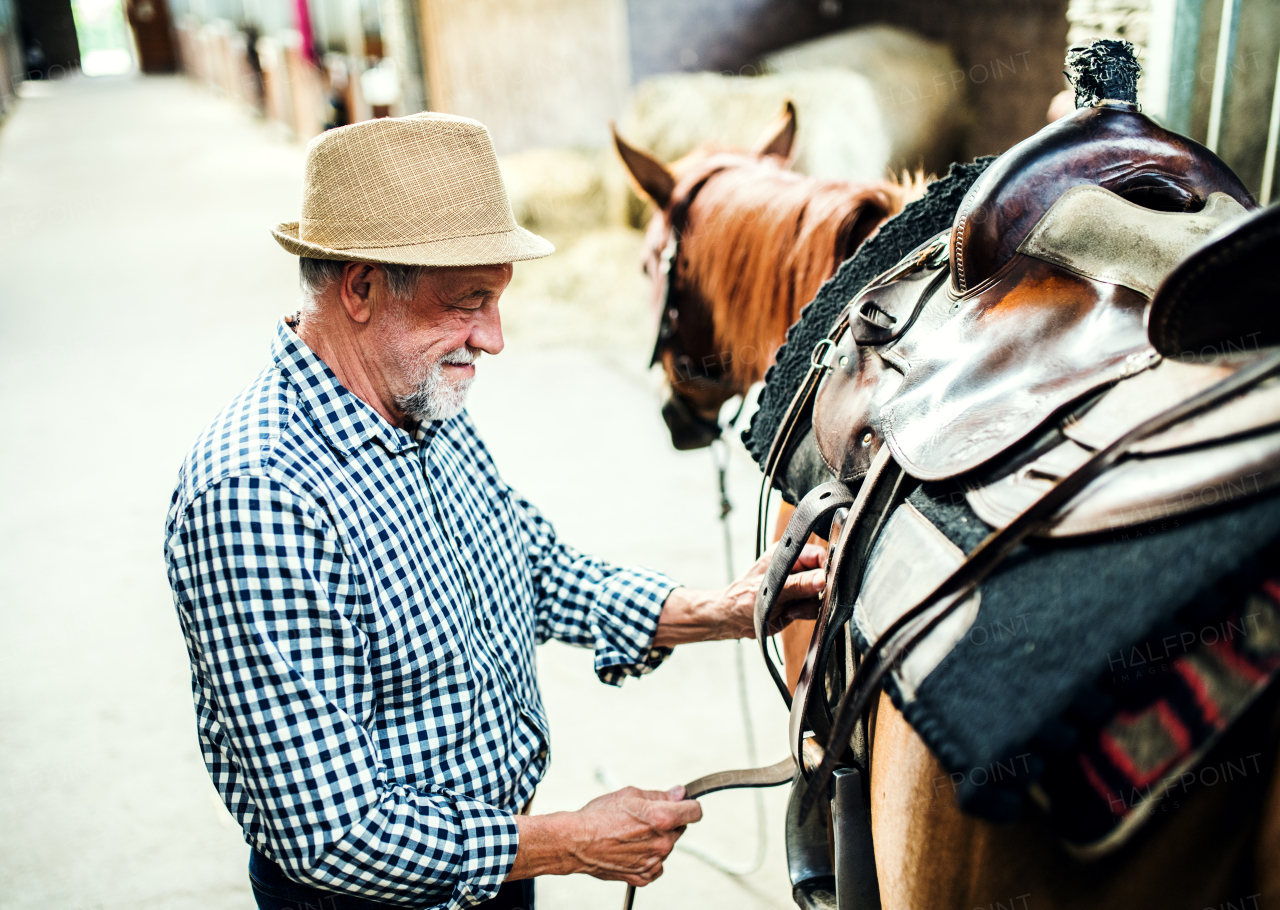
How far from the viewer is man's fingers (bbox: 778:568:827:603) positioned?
123 centimetres

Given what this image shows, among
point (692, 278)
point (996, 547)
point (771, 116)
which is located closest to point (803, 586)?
point (996, 547)

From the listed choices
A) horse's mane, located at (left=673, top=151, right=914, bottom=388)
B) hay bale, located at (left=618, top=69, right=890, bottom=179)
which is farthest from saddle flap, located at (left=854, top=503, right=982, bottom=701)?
hay bale, located at (left=618, top=69, right=890, bottom=179)

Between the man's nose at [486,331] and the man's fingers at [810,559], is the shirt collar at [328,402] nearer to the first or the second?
the man's nose at [486,331]

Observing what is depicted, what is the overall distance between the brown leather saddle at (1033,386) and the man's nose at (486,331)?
440mm

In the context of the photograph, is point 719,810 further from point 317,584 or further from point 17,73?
point 17,73

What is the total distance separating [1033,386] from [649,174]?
138 cm

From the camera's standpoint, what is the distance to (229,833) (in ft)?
8.25

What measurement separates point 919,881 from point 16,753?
294 centimetres

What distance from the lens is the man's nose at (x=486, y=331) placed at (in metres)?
1.21

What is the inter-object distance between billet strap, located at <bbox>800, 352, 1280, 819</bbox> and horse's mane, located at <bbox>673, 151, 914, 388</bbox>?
101 centimetres

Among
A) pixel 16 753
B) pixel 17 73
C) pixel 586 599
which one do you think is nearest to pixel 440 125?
pixel 586 599

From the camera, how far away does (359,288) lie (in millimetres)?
1140

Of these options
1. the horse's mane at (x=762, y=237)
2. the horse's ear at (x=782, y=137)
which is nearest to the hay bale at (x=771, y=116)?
the horse's ear at (x=782, y=137)

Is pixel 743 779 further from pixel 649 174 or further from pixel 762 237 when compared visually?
pixel 649 174
